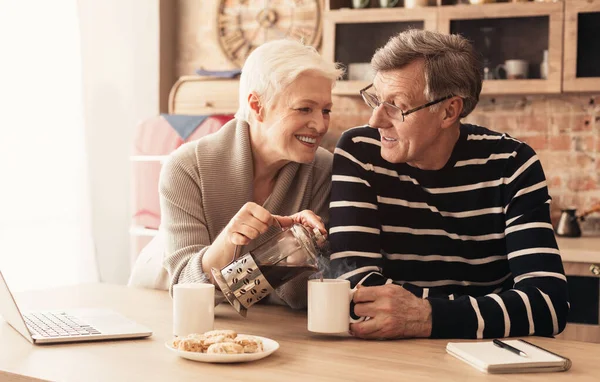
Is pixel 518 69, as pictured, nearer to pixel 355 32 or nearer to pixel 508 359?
pixel 355 32

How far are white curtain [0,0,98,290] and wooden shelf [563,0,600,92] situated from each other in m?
2.38

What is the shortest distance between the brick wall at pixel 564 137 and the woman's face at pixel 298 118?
197 cm

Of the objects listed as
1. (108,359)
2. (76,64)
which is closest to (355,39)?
(76,64)

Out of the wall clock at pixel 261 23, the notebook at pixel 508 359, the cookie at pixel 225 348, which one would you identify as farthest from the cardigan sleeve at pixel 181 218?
the wall clock at pixel 261 23

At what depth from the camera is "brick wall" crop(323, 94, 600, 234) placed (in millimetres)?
3660

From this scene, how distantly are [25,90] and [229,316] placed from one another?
2365 millimetres

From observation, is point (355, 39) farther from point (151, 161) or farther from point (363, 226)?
point (363, 226)

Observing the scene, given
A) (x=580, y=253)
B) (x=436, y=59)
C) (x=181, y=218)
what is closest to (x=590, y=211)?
(x=580, y=253)

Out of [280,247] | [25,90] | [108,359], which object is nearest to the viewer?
[108,359]

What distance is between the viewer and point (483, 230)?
1.92 meters

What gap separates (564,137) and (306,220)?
2439mm

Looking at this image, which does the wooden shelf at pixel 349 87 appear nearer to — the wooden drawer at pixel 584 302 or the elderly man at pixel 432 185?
the wooden drawer at pixel 584 302

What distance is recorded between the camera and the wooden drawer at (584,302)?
9.78 ft

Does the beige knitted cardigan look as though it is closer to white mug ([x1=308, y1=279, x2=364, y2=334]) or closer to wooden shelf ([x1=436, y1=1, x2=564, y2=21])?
white mug ([x1=308, y1=279, x2=364, y2=334])
